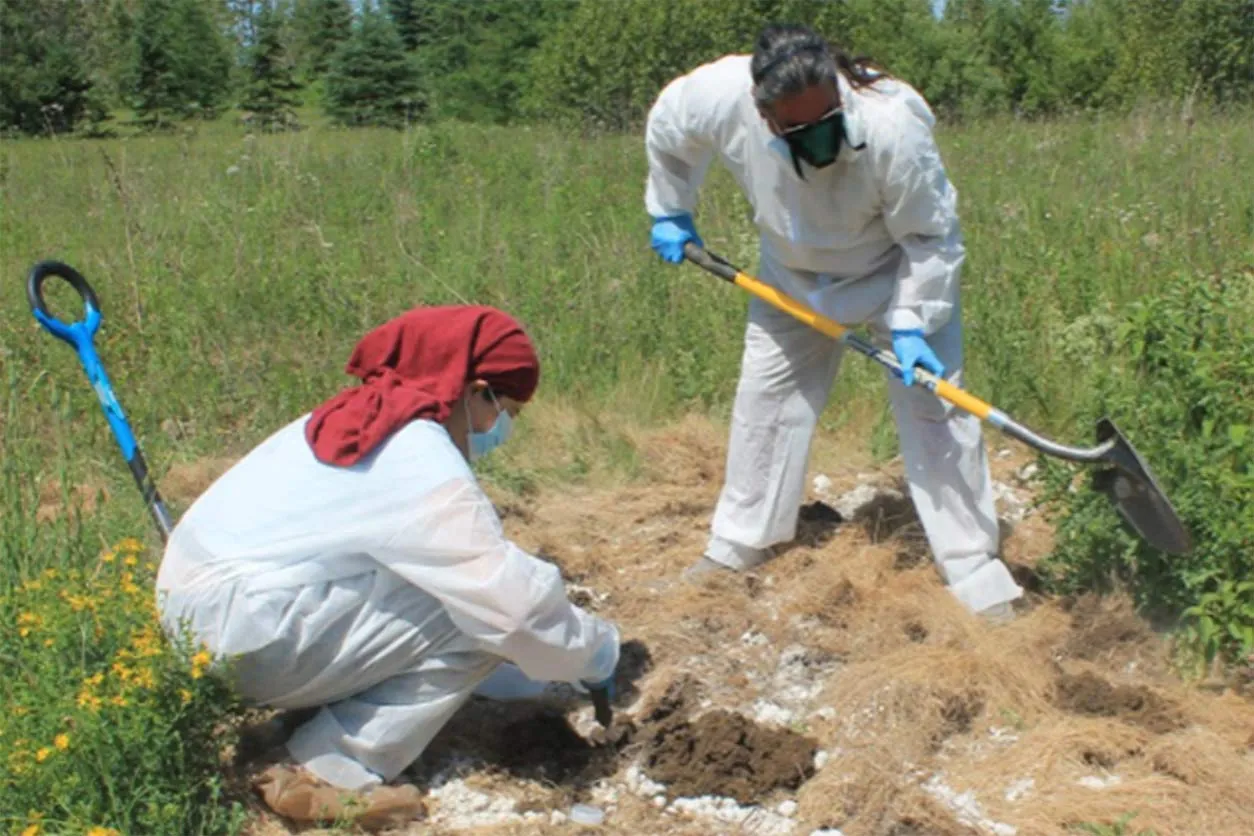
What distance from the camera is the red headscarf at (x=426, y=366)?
3.08 m

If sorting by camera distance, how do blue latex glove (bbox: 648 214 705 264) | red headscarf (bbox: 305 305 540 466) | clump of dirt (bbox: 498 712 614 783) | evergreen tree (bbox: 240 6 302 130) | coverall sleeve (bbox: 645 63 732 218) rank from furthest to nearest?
evergreen tree (bbox: 240 6 302 130) < blue latex glove (bbox: 648 214 705 264) < coverall sleeve (bbox: 645 63 732 218) < clump of dirt (bbox: 498 712 614 783) < red headscarf (bbox: 305 305 540 466)

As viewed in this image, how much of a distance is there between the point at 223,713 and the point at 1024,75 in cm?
2890

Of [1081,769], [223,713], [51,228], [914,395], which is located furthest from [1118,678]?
[51,228]

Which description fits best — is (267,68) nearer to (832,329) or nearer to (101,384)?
(101,384)

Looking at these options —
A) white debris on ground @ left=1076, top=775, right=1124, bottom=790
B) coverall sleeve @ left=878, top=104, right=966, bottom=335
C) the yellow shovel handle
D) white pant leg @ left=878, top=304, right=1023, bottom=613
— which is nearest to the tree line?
the yellow shovel handle

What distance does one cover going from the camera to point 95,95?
21953 mm

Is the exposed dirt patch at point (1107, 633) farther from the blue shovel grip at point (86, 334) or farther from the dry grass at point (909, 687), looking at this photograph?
the blue shovel grip at point (86, 334)

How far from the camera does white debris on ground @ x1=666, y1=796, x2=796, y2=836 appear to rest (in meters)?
3.17

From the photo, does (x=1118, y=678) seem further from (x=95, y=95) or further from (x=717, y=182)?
(x=95, y=95)

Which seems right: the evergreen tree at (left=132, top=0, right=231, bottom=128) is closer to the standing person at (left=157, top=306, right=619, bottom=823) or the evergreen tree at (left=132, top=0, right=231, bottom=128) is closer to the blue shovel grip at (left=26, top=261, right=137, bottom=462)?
the blue shovel grip at (left=26, top=261, right=137, bottom=462)

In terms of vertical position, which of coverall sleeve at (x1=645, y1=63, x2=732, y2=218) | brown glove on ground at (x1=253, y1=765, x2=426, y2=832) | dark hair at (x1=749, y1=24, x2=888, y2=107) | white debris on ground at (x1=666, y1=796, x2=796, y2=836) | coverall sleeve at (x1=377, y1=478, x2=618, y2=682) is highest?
dark hair at (x1=749, y1=24, x2=888, y2=107)

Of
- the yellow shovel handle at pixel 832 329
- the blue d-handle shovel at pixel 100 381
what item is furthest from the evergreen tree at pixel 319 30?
the blue d-handle shovel at pixel 100 381

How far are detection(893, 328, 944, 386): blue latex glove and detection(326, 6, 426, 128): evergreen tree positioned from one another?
64.9 ft

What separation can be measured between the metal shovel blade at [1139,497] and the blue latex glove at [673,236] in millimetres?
1403
